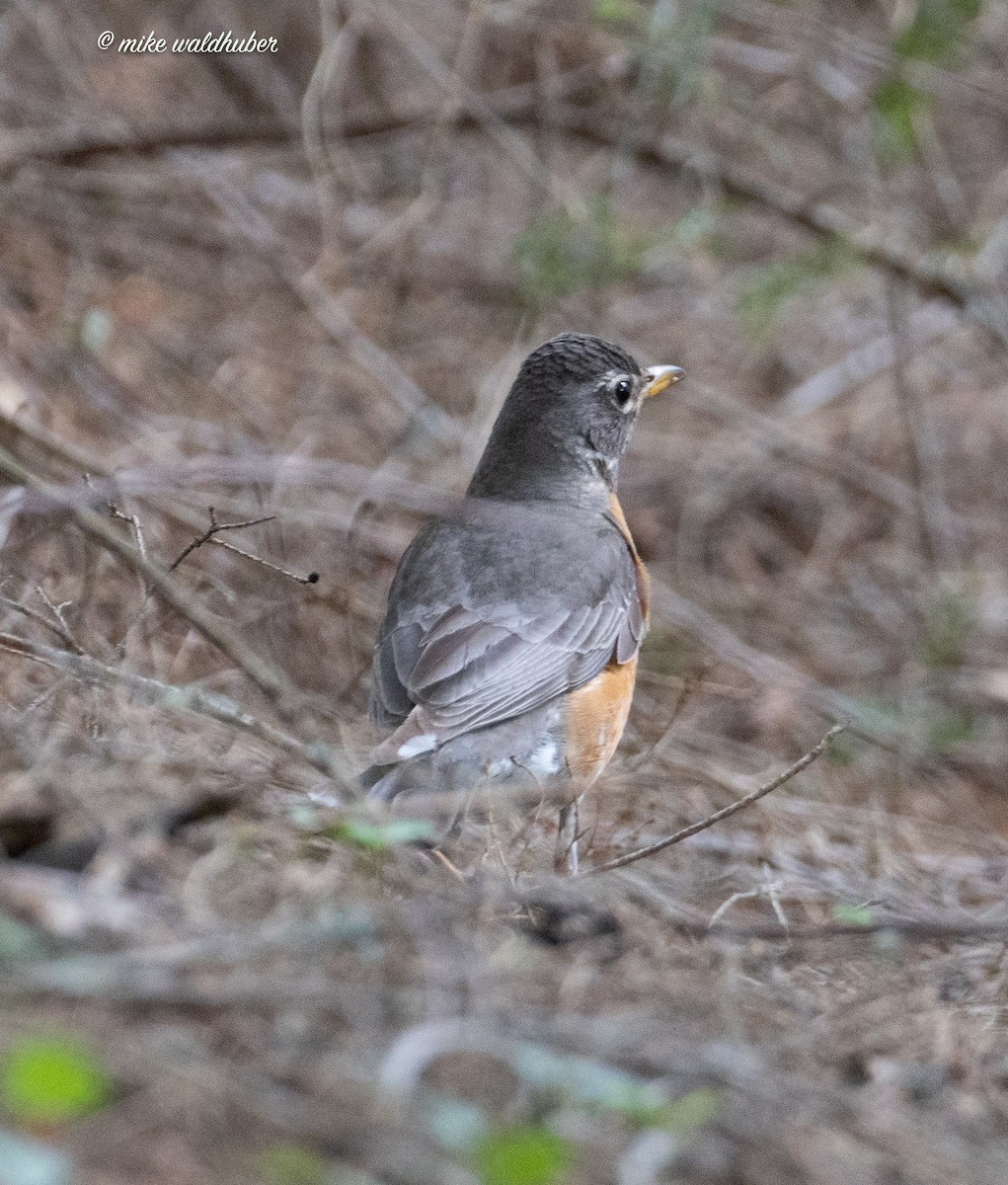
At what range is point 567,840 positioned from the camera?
182 inches

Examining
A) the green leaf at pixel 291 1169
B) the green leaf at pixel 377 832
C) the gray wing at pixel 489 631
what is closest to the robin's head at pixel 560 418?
the gray wing at pixel 489 631

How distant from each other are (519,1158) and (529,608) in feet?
9.93

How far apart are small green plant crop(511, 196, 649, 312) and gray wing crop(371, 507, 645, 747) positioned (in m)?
2.16

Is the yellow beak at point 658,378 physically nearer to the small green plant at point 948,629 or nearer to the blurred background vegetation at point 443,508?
the blurred background vegetation at point 443,508

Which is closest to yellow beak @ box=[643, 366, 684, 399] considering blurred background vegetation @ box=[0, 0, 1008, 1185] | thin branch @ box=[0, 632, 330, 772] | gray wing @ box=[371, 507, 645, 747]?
gray wing @ box=[371, 507, 645, 747]

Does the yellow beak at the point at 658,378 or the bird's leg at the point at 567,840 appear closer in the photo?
the bird's leg at the point at 567,840

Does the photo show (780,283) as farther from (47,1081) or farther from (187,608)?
(47,1081)

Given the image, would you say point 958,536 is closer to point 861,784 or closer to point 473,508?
point 861,784

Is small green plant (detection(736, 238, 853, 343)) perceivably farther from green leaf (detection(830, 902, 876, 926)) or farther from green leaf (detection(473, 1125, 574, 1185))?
green leaf (detection(473, 1125, 574, 1185))

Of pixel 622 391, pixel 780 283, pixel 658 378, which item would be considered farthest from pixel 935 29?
pixel 622 391

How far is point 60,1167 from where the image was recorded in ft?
6.70

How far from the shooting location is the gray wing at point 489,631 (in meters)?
4.65

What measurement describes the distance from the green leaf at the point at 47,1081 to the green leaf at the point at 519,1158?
54 centimetres

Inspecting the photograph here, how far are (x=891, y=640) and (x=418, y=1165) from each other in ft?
19.5
